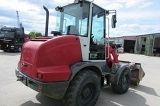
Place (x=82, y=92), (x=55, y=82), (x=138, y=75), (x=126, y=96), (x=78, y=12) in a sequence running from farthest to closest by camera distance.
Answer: (x=138, y=75)
(x=126, y=96)
(x=78, y=12)
(x=82, y=92)
(x=55, y=82)

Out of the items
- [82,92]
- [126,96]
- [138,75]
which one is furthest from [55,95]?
[138,75]

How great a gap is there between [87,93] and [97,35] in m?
1.61

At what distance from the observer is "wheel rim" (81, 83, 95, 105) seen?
4172 millimetres

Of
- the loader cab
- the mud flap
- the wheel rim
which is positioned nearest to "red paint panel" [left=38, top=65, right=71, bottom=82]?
the wheel rim

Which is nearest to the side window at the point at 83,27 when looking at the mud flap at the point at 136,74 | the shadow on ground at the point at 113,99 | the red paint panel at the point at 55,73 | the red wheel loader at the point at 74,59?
the red wheel loader at the point at 74,59

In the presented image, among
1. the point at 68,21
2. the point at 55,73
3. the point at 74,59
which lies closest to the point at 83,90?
the point at 74,59

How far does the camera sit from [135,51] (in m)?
33.4

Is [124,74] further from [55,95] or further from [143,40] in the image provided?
[143,40]

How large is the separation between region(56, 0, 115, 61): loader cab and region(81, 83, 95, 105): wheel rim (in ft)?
2.23

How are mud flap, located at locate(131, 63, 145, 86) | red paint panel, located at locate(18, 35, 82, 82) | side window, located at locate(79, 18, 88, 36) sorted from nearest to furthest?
red paint panel, located at locate(18, 35, 82, 82) → side window, located at locate(79, 18, 88, 36) → mud flap, located at locate(131, 63, 145, 86)

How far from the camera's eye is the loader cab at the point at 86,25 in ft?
14.4

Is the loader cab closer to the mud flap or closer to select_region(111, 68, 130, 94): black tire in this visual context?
select_region(111, 68, 130, 94): black tire

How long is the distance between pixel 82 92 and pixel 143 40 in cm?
3140

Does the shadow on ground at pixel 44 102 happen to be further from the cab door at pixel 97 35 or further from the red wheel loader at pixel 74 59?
the cab door at pixel 97 35
